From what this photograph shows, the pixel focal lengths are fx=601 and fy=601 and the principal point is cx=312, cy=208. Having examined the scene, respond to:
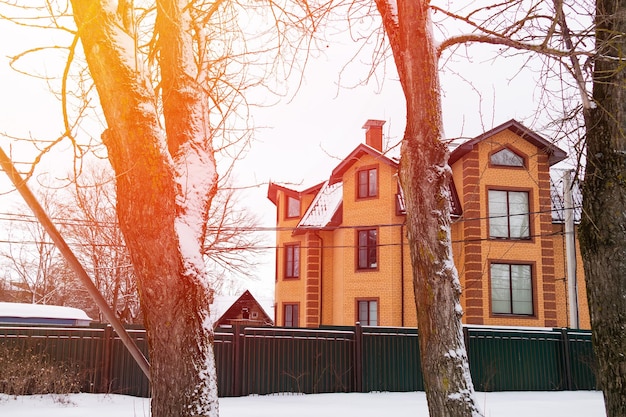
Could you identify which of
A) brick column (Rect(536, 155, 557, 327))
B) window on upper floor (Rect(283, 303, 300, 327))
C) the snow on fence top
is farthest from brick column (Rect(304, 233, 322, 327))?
the snow on fence top

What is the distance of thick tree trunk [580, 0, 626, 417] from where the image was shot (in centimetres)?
575

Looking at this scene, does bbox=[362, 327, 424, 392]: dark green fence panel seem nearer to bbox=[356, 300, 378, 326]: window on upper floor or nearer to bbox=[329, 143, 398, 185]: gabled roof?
bbox=[356, 300, 378, 326]: window on upper floor

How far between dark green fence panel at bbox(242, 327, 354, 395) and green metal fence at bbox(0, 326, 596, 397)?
0.02 metres

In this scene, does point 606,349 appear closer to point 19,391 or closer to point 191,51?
point 191,51

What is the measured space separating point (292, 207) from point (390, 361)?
633 inches

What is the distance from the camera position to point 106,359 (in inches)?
519

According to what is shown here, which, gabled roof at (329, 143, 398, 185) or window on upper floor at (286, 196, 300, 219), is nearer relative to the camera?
gabled roof at (329, 143, 398, 185)

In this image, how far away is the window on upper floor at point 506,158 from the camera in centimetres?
2316

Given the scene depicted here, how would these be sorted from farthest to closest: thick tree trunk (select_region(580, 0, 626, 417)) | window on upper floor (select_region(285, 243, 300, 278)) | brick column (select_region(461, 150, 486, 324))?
window on upper floor (select_region(285, 243, 300, 278)), brick column (select_region(461, 150, 486, 324)), thick tree trunk (select_region(580, 0, 626, 417))

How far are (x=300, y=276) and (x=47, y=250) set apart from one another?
20.3m

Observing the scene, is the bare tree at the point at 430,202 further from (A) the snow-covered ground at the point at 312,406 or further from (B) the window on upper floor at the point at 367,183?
(B) the window on upper floor at the point at 367,183

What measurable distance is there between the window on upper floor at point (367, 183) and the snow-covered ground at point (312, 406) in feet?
38.6

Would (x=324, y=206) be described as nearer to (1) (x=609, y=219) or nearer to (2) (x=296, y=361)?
(2) (x=296, y=361)

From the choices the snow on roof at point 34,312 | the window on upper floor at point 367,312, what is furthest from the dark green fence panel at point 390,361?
the snow on roof at point 34,312
